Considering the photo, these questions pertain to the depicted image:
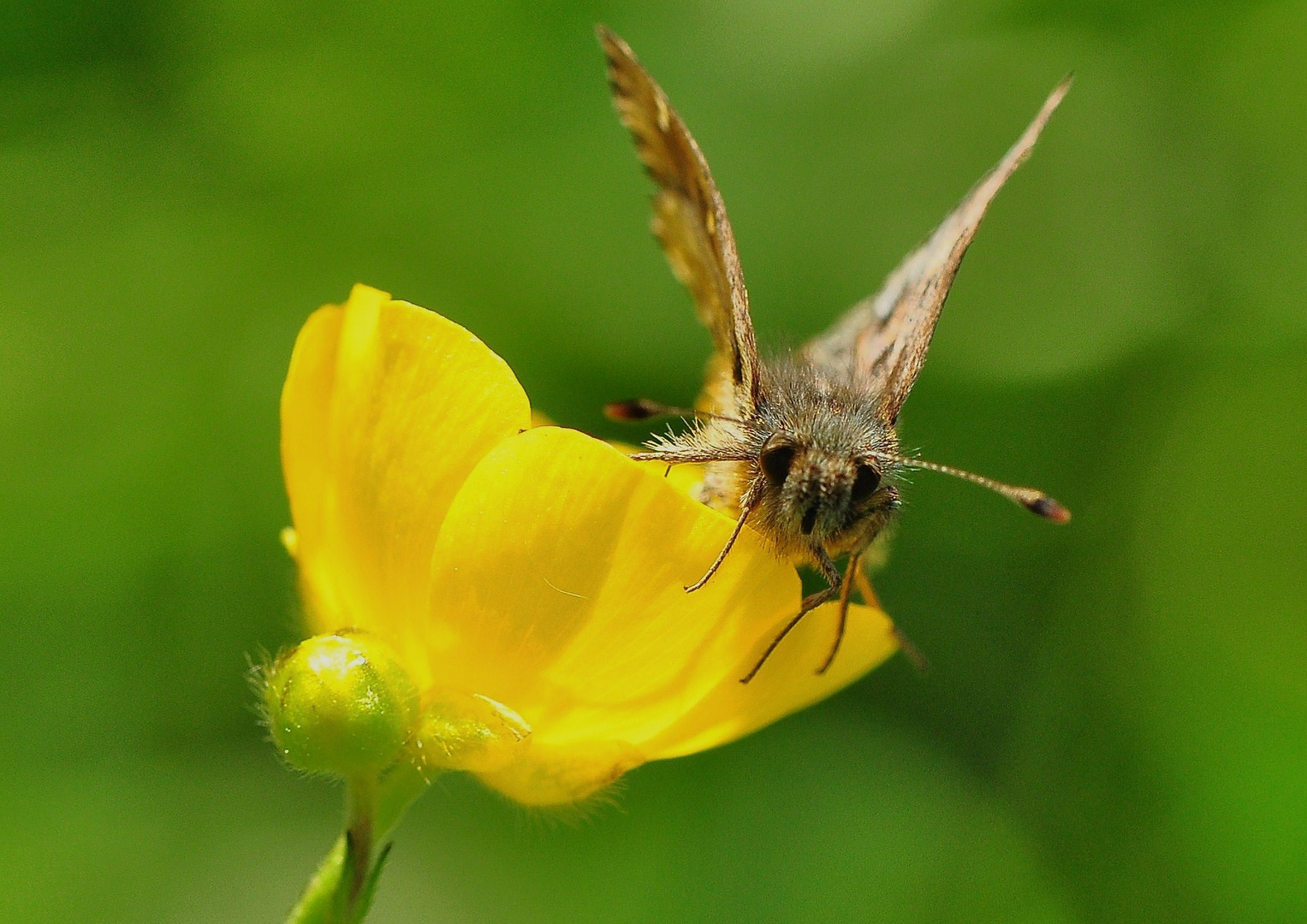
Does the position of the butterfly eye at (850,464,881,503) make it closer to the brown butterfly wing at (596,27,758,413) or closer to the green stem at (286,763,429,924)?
the brown butterfly wing at (596,27,758,413)

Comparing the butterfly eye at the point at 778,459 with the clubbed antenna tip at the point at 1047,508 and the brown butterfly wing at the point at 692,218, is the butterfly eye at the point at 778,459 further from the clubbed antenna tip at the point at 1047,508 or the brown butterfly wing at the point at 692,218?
the clubbed antenna tip at the point at 1047,508

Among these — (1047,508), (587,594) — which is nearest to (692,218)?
(1047,508)

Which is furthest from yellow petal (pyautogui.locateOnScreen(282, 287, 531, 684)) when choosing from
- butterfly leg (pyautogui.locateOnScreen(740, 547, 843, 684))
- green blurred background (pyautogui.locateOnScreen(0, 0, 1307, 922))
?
green blurred background (pyautogui.locateOnScreen(0, 0, 1307, 922))

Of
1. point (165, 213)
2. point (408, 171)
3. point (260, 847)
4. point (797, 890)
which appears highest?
point (408, 171)

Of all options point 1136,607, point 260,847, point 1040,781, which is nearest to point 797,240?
point 1136,607

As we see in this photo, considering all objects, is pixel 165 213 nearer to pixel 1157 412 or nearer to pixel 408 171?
pixel 408 171

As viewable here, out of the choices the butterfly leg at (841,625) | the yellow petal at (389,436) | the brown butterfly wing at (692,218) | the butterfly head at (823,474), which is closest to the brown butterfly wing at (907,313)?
the butterfly head at (823,474)
